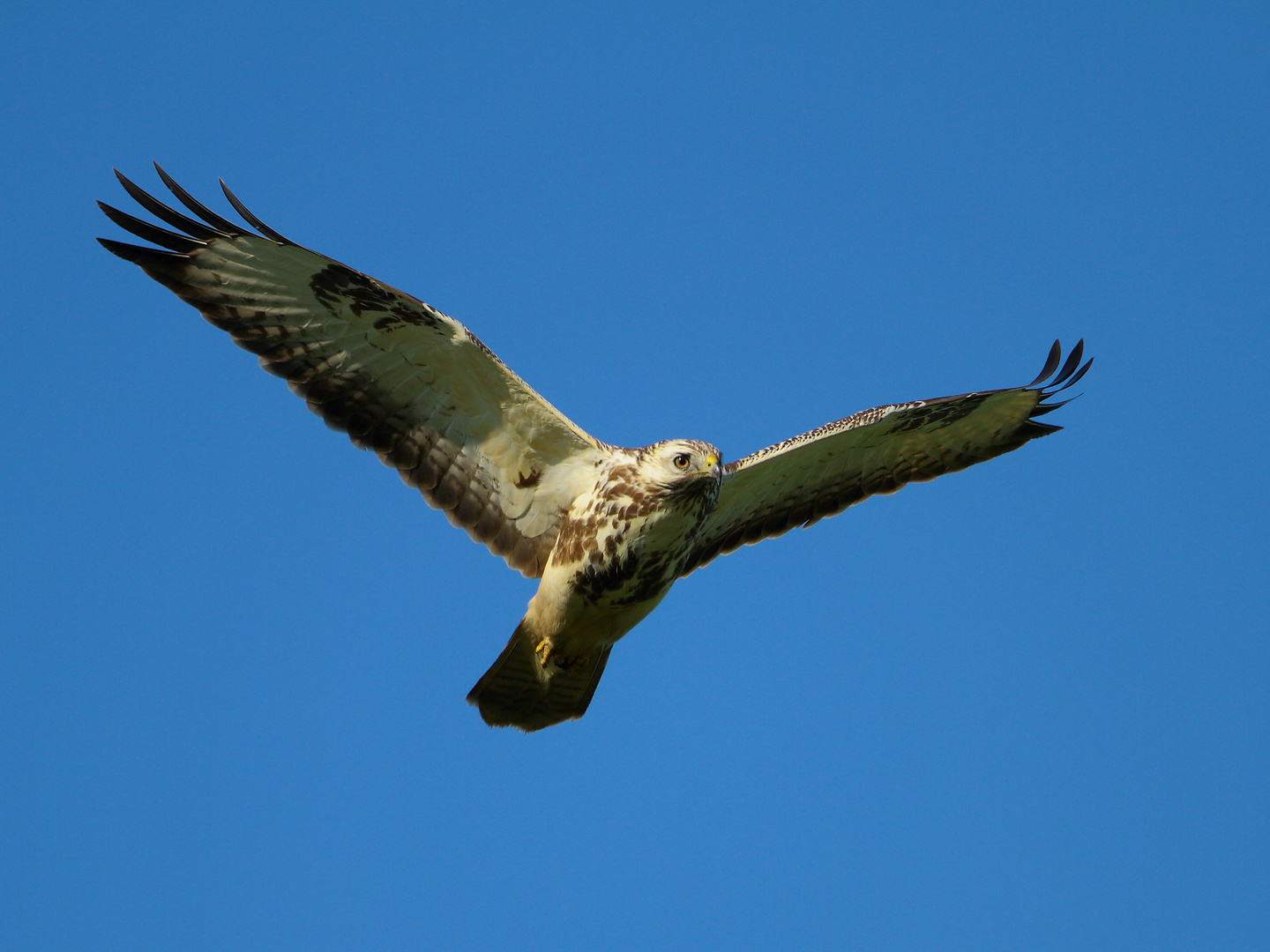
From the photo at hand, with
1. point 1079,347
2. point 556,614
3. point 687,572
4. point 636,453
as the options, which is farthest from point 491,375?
point 1079,347

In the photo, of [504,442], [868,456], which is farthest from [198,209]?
[868,456]

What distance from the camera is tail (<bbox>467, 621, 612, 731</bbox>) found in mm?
7531

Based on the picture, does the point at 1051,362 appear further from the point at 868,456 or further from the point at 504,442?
the point at 504,442

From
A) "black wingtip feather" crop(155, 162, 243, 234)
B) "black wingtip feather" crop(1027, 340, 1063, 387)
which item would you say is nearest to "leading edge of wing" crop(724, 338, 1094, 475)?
"black wingtip feather" crop(1027, 340, 1063, 387)

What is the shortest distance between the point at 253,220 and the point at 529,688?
11.1 feet

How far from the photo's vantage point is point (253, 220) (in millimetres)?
6637

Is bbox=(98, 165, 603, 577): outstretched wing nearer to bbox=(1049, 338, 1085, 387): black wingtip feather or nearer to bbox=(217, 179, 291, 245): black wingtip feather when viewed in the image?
bbox=(217, 179, 291, 245): black wingtip feather

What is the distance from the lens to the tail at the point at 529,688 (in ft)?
24.7

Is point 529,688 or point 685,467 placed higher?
point 685,467

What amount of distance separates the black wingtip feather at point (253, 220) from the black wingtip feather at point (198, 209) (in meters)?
0.21

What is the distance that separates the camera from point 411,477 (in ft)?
25.5

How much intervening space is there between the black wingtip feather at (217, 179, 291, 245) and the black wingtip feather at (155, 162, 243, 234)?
8.3 inches

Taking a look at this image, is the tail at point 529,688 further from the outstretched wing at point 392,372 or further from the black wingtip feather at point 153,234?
the black wingtip feather at point 153,234

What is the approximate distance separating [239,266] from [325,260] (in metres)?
0.55
